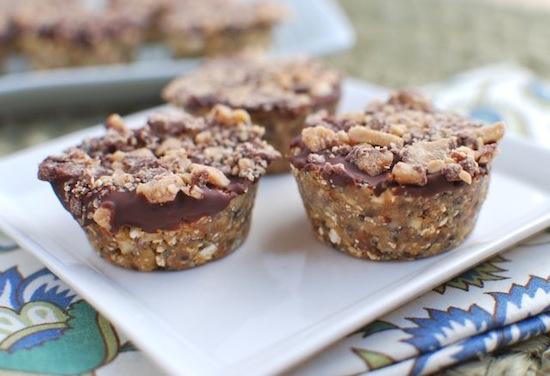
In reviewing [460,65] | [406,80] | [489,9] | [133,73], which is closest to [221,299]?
[133,73]

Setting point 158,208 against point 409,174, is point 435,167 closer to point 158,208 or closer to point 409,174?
point 409,174

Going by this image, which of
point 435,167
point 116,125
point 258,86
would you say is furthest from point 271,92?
point 435,167

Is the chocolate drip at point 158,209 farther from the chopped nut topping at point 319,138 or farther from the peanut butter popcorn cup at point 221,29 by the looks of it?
the peanut butter popcorn cup at point 221,29

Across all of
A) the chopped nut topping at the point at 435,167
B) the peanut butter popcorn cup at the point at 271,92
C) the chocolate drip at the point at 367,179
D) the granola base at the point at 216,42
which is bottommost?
the granola base at the point at 216,42

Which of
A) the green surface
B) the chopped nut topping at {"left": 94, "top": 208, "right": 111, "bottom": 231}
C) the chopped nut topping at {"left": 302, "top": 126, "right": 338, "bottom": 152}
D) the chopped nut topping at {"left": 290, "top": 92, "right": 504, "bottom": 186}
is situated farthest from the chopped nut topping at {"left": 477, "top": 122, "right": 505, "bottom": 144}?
the green surface

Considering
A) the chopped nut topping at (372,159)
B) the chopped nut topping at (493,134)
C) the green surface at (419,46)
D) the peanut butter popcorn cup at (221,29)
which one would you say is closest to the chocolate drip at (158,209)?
the chopped nut topping at (372,159)

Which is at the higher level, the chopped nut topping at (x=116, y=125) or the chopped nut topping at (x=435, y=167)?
the chopped nut topping at (x=435, y=167)

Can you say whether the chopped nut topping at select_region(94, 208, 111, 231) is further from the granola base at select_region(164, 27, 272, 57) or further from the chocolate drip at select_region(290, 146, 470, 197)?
the granola base at select_region(164, 27, 272, 57)

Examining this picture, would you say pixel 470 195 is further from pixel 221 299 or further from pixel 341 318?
pixel 221 299
